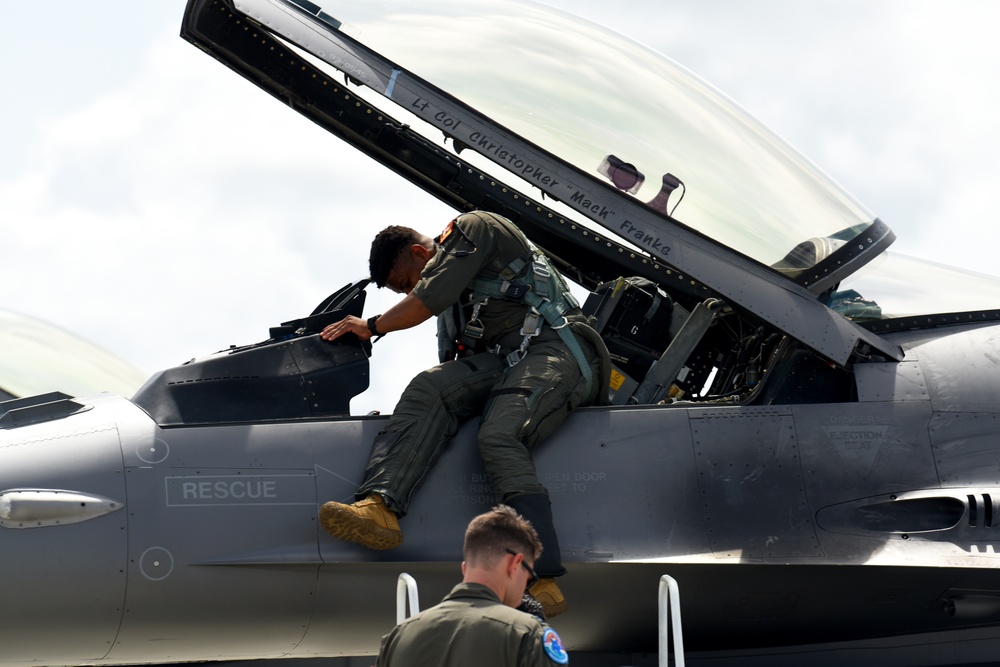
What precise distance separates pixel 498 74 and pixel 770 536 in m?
2.69

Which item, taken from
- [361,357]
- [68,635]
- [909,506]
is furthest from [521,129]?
[68,635]

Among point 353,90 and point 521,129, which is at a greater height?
point 353,90

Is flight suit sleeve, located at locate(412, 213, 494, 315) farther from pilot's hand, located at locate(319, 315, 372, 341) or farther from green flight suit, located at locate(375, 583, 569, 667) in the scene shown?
green flight suit, located at locate(375, 583, 569, 667)

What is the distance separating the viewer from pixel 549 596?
5.36 meters

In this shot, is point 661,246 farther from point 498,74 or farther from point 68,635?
point 68,635

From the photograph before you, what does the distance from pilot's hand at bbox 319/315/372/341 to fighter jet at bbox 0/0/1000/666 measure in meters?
0.06

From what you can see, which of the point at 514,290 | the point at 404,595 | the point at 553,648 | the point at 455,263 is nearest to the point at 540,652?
the point at 553,648

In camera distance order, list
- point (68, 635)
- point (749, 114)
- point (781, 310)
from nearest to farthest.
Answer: point (68, 635)
point (781, 310)
point (749, 114)

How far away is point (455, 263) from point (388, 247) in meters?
0.50

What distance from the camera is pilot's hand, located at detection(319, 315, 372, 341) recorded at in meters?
6.06

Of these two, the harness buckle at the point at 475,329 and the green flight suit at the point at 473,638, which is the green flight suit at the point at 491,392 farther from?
the green flight suit at the point at 473,638

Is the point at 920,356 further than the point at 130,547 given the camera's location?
Yes

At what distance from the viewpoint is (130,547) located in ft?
17.4

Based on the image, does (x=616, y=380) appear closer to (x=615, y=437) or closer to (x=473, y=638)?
(x=615, y=437)
